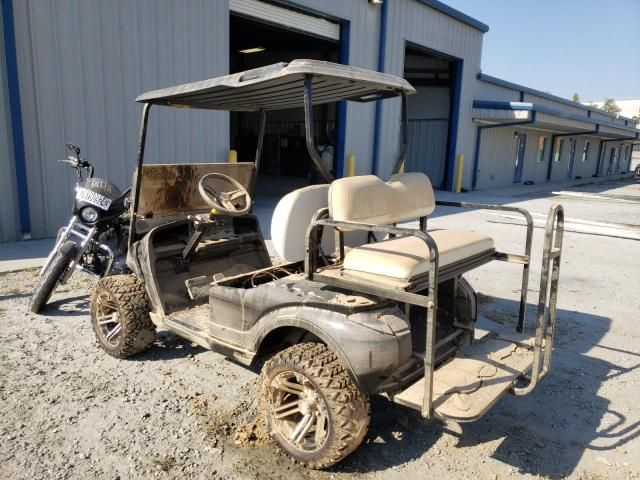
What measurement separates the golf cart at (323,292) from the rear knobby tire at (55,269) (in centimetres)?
76

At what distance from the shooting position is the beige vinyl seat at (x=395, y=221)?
248cm

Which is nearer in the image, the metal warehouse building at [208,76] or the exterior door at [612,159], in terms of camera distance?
the metal warehouse building at [208,76]

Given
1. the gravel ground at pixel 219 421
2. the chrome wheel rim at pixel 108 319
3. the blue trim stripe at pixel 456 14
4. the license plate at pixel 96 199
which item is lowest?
the gravel ground at pixel 219 421

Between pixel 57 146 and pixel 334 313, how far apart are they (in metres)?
6.37

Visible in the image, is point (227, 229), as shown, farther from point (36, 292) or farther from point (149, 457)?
point (149, 457)

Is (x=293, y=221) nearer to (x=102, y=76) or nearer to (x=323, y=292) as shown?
(x=323, y=292)

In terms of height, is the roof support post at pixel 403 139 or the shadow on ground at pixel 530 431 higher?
the roof support post at pixel 403 139

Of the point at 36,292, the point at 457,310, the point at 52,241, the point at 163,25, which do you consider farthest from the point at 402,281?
the point at 163,25

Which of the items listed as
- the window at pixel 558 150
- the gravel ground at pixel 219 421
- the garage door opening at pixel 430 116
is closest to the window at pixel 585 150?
the window at pixel 558 150

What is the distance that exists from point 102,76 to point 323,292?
6.54m

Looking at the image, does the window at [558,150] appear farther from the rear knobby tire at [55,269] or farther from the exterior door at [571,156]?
the rear knobby tire at [55,269]

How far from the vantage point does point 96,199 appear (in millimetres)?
4324

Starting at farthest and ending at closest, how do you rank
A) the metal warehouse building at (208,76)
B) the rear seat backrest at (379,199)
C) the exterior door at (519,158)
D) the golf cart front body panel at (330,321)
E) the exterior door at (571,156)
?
the exterior door at (571,156), the exterior door at (519,158), the metal warehouse building at (208,76), the rear seat backrest at (379,199), the golf cart front body panel at (330,321)

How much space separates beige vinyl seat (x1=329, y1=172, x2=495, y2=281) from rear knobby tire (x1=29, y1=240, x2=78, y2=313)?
2.66 m
